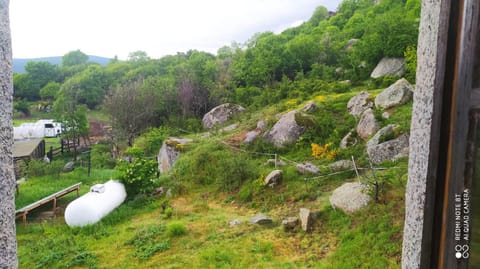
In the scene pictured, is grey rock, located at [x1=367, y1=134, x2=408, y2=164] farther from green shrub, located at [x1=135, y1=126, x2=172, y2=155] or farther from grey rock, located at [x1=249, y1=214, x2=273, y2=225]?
green shrub, located at [x1=135, y1=126, x2=172, y2=155]

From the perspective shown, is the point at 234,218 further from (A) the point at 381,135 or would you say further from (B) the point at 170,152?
(B) the point at 170,152

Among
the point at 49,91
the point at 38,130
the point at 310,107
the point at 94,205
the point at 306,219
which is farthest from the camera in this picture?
the point at 49,91

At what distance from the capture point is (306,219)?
619cm

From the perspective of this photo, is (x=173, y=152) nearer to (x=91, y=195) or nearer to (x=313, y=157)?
(x=91, y=195)

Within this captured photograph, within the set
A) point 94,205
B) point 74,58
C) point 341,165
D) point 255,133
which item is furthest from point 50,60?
point 341,165

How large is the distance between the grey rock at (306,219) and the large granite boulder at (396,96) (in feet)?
19.3

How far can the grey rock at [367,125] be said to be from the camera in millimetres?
9664

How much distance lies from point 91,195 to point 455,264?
8242mm

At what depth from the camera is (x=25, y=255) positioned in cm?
637

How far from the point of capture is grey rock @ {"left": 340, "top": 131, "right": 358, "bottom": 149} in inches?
386

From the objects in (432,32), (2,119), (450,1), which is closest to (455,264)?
(432,32)

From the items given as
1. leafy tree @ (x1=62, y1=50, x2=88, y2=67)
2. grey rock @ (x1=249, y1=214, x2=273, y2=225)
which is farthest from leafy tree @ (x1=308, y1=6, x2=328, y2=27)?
grey rock @ (x1=249, y1=214, x2=273, y2=225)

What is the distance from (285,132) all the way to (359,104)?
2.98m

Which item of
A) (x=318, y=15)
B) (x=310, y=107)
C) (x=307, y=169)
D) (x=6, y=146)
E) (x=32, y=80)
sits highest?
(x=318, y=15)
